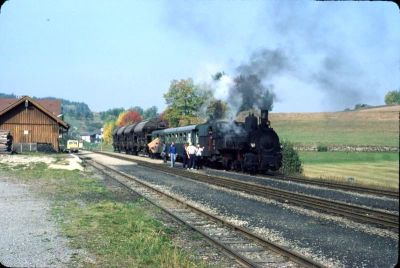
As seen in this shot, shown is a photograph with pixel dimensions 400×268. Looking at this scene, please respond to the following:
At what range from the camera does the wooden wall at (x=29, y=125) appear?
48188 mm

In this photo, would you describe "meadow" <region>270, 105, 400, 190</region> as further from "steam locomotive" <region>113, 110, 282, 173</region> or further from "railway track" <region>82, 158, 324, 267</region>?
"steam locomotive" <region>113, 110, 282, 173</region>

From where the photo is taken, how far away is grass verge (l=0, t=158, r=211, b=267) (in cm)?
745

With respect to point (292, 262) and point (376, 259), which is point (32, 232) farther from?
point (376, 259)

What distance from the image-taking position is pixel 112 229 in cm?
1027

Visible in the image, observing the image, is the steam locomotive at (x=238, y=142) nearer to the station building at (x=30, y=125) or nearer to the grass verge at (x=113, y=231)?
the grass verge at (x=113, y=231)

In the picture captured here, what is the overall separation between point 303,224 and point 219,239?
9.50 feet

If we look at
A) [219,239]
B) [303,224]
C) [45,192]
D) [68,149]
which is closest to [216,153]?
[45,192]

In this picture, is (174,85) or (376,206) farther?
(174,85)

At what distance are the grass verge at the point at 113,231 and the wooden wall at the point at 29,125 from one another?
107 feet

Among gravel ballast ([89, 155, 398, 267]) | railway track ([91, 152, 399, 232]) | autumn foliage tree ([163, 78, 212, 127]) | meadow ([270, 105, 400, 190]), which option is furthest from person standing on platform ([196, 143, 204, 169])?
meadow ([270, 105, 400, 190])

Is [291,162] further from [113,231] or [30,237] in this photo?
[30,237]

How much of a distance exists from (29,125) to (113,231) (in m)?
42.1

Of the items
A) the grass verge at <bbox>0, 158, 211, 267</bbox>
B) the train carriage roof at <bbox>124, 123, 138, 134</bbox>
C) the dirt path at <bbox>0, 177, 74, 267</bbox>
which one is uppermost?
the train carriage roof at <bbox>124, 123, 138, 134</bbox>

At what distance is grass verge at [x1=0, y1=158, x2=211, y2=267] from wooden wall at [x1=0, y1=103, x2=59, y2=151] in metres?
32.6
